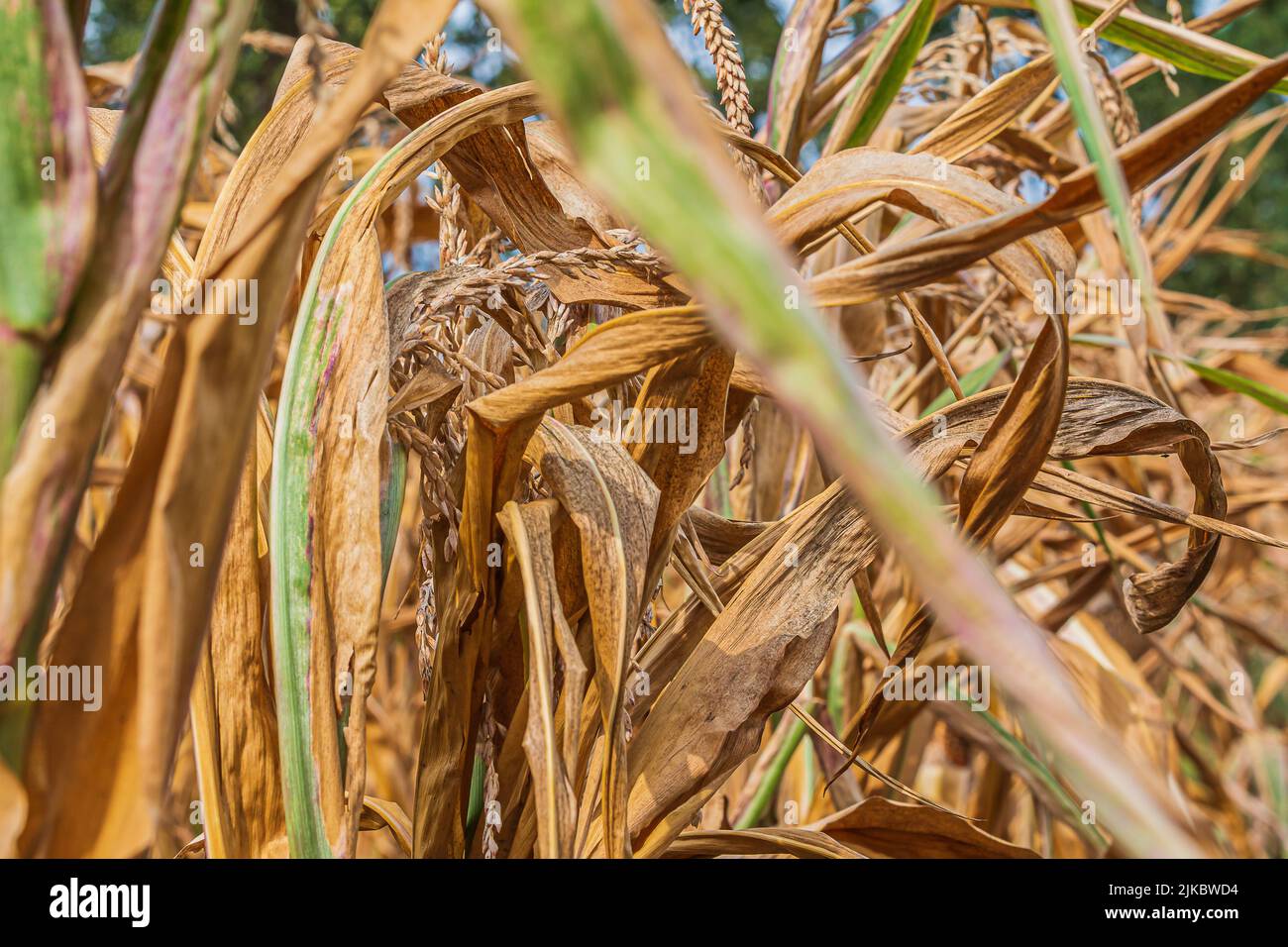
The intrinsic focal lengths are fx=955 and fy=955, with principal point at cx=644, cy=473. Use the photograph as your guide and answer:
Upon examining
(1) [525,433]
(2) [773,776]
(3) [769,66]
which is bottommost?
(2) [773,776]

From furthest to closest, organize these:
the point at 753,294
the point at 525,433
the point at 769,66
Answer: the point at 769,66 → the point at 525,433 → the point at 753,294

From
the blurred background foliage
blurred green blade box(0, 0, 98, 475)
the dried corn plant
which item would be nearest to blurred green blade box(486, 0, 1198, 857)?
the dried corn plant

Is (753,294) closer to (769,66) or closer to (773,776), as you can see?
(773,776)

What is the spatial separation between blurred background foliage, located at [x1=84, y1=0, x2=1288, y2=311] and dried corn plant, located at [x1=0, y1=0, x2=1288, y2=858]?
2.46 m

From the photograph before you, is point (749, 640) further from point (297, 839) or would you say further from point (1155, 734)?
point (1155, 734)

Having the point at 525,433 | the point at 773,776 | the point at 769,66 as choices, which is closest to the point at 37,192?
the point at 525,433

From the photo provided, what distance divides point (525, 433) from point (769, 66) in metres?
Result: 5.59

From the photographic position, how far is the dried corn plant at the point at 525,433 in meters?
0.16

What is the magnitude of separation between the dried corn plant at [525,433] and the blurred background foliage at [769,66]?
2.46 metres

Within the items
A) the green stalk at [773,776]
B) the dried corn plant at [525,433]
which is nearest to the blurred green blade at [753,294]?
the dried corn plant at [525,433]

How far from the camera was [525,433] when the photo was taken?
0.34 meters

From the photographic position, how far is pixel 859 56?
81cm

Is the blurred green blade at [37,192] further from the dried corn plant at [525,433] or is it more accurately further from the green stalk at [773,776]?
the green stalk at [773,776]

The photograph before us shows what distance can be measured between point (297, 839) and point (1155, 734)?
2.93 ft
